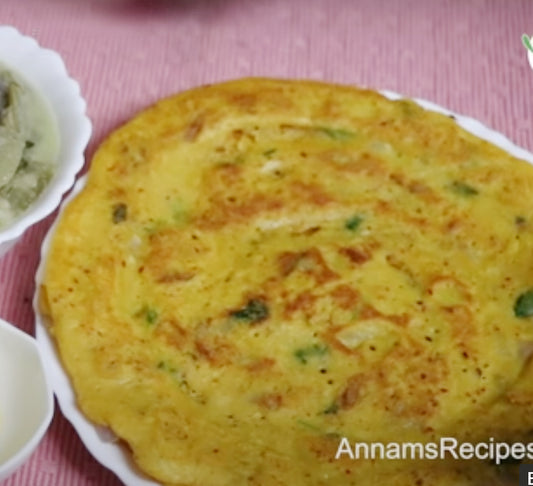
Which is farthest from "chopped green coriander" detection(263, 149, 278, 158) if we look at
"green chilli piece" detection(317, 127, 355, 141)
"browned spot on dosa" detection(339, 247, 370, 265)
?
"browned spot on dosa" detection(339, 247, 370, 265)

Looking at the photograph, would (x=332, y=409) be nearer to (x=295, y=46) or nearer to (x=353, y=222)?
(x=353, y=222)

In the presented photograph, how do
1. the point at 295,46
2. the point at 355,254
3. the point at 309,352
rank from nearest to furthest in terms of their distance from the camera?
1. the point at 309,352
2. the point at 355,254
3. the point at 295,46

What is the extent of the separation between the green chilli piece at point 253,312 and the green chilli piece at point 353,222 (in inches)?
7.7

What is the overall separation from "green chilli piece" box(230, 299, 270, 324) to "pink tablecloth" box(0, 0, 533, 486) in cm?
48

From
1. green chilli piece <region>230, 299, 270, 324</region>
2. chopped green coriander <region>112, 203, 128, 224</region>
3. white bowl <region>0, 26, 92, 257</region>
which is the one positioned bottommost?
green chilli piece <region>230, 299, 270, 324</region>

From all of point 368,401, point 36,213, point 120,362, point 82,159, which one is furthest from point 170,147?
point 368,401

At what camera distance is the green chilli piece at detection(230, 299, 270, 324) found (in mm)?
1380

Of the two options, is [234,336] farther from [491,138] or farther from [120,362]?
[491,138]

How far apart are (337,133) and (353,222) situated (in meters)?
0.18

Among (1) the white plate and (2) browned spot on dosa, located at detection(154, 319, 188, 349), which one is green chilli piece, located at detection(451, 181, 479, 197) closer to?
(2) browned spot on dosa, located at detection(154, 319, 188, 349)

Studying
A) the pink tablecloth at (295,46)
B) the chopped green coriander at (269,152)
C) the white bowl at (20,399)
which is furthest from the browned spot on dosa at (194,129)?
the white bowl at (20,399)

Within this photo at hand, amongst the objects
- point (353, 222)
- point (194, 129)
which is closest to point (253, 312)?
point (353, 222)

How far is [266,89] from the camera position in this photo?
5.43 ft

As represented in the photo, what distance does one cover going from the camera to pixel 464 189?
5.05 ft
